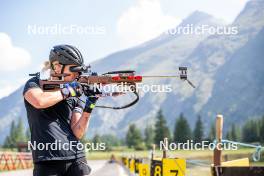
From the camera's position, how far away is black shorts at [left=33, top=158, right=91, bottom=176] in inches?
198

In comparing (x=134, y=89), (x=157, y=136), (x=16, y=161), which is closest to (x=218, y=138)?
(x=134, y=89)

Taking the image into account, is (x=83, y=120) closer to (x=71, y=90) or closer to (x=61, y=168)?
(x=71, y=90)

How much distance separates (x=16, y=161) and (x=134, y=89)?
45.9 meters

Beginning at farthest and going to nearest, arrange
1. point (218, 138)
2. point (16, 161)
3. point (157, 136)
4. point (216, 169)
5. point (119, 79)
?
1. point (157, 136)
2. point (16, 161)
3. point (218, 138)
4. point (119, 79)
5. point (216, 169)

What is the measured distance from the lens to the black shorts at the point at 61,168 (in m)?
5.02

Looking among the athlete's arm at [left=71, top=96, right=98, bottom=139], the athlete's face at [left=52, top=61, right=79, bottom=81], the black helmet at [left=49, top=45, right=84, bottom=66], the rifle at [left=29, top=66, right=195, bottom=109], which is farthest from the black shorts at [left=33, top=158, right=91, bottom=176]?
the black helmet at [left=49, top=45, right=84, bottom=66]

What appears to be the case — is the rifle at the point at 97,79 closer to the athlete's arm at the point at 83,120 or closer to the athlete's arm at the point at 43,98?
the athlete's arm at the point at 83,120

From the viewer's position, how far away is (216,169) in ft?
15.4

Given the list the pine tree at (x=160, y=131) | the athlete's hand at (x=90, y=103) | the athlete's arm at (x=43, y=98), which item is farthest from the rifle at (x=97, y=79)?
the pine tree at (x=160, y=131)

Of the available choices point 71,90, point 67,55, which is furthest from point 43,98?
point 67,55

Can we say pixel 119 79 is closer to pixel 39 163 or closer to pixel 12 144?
pixel 39 163

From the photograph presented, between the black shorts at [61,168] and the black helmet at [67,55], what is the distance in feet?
3.42

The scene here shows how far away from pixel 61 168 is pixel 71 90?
2.54ft

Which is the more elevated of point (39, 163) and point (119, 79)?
point (119, 79)
